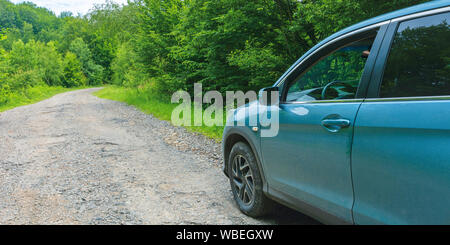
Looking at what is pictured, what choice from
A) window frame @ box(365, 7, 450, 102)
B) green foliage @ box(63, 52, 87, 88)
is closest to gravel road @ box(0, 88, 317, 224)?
window frame @ box(365, 7, 450, 102)

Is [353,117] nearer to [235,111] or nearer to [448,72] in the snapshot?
[448,72]

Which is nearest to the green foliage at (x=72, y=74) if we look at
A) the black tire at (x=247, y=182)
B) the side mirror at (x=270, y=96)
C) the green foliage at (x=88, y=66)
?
the green foliage at (x=88, y=66)

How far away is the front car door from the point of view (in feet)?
6.81

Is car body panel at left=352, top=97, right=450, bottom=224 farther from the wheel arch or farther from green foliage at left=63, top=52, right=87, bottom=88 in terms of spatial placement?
green foliage at left=63, top=52, right=87, bottom=88

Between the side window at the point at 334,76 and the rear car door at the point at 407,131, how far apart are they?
261 mm

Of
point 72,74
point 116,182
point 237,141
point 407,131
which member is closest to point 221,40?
point 116,182

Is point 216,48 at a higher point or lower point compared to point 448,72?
higher

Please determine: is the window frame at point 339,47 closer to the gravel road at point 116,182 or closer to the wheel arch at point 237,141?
the wheel arch at point 237,141

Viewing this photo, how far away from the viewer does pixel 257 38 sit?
10086mm

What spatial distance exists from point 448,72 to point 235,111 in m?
2.31

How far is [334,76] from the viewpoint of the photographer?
2650 mm

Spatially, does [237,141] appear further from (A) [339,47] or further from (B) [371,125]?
(B) [371,125]

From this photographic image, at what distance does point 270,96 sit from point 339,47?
2.60ft
